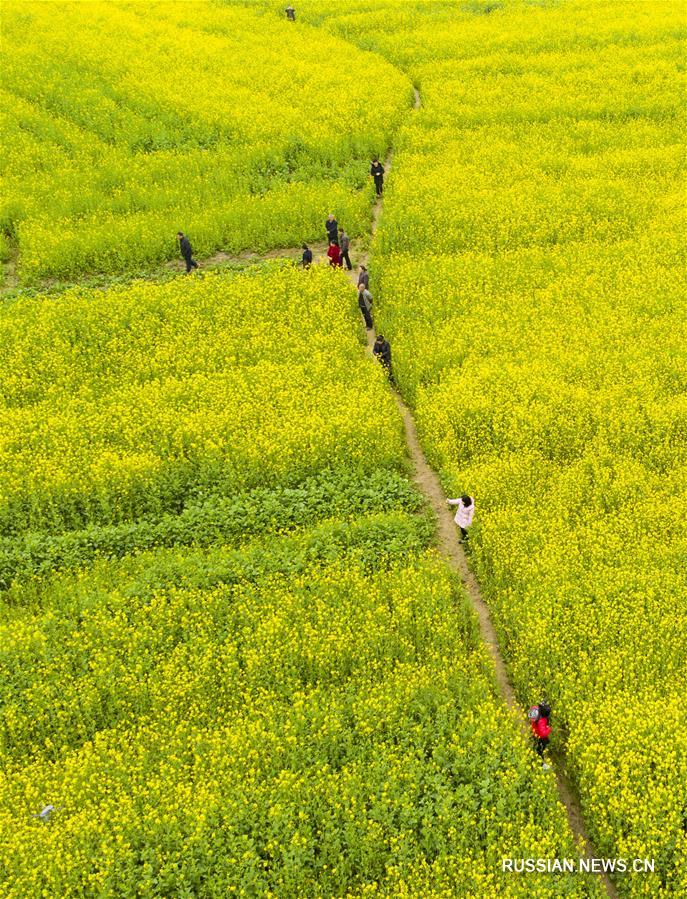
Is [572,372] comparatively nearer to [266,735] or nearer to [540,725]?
[540,725]

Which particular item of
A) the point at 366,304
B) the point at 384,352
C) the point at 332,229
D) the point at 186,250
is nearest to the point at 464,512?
the point at 384,352

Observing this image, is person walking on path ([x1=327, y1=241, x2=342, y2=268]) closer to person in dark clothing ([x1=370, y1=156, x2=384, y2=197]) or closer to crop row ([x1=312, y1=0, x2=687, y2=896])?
crop row ([x1=312, y1=0, x2=687, y2=896])

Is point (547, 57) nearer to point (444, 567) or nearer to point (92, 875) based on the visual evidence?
point (444, 567)

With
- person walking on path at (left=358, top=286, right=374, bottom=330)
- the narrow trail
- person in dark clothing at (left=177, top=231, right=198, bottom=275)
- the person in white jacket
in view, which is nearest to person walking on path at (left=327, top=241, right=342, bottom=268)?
person walking on path at (left=358, top=286, right=374, bottom=330)

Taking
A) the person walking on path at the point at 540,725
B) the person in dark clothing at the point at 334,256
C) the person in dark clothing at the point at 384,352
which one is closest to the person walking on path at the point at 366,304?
the person in dark clothing at the point at 384,352

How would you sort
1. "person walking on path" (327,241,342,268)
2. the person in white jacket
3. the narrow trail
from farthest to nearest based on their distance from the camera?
"person walking on path" (327,241,342,268) < the person in white jacket < the narrow trail

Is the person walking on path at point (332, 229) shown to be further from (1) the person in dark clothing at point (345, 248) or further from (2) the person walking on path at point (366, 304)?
(2) the person walking on path at point (366, 304)

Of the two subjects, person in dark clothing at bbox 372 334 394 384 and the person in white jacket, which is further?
person in dark clothing at bbox 372 334 394 384
